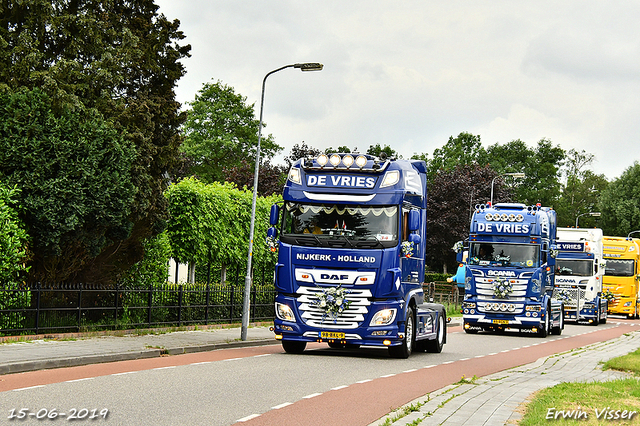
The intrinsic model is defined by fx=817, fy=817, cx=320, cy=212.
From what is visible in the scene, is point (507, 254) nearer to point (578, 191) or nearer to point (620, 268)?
point (620, 268)

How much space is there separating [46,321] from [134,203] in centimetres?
371

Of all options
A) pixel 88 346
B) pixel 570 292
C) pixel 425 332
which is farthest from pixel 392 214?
pixel 570 292

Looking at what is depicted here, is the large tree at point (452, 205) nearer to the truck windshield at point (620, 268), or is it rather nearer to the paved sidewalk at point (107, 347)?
the truck windshield at point (620, 268)

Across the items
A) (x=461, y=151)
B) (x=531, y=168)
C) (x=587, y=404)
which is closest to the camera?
(x=587, y=404)

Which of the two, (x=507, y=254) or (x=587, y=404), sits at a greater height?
(x=507, y=254)

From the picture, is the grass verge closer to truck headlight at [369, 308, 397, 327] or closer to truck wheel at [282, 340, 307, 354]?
truck headlight at [369, 308, 397, 327]

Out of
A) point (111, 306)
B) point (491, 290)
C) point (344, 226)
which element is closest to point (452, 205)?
point (491, 290)

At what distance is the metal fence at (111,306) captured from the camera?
17359 millimetres

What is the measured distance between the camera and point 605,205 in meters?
98.1

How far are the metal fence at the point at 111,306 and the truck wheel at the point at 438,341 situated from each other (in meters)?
7.15

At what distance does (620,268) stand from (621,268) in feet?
0.18

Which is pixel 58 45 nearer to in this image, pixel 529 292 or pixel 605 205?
pixel 529 292

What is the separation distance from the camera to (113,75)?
20219 millimetres

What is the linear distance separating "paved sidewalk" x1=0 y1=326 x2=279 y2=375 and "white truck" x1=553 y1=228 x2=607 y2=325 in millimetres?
20557
